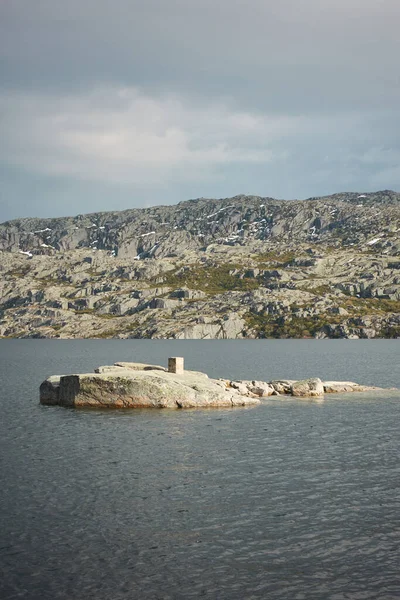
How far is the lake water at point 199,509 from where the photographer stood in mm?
19609

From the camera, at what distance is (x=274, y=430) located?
47812mm

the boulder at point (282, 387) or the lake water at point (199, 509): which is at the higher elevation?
the boulder at point (282, 387)

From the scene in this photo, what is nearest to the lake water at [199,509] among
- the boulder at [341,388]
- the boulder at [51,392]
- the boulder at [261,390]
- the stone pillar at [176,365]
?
the boulder at [51,392]

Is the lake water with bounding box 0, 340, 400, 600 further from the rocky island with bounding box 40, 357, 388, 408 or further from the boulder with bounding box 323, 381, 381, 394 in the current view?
the boulder with bounding box 323, 381, 381, 394

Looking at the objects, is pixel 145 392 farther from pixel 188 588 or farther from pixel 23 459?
pixel 188 588

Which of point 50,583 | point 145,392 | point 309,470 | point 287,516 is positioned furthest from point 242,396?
point 50,583

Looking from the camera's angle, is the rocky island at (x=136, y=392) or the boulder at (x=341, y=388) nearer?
the rocky island at (x=136, y=392)

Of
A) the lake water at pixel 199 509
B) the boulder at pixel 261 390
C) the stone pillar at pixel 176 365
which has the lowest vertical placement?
the lake water at pixel 199 509

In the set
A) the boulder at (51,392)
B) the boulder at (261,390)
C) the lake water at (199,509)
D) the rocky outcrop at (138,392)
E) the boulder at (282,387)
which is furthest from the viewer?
the boulder at (282,387)

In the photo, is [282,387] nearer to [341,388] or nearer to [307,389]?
[307,389]

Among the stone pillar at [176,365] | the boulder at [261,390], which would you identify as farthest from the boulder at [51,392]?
the boulder at [261,390]

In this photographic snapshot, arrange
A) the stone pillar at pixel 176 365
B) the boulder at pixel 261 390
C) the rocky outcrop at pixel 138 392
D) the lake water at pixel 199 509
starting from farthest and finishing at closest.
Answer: the boulder at pixel 261 390 → the stone pillar at pixel 176 365 → the rocky outcrop at pixel 138 392 → the lake water at pixel 199 509

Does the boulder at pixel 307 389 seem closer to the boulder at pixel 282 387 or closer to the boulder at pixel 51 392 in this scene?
the boulder at pixel 282 387

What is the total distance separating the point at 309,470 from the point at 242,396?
98.2ft
